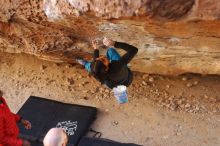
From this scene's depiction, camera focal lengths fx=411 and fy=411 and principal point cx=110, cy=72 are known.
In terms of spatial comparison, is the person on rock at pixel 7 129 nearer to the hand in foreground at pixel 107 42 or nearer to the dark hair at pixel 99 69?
the dark hair at pixel 99 69

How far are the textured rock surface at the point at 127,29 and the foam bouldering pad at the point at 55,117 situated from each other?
2.70 feet

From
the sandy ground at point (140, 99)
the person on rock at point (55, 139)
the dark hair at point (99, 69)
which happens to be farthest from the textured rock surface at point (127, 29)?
the person on rock at point (55, 139)

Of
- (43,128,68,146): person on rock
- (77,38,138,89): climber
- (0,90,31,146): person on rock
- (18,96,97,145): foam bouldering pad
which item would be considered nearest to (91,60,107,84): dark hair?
(77,38,138,89): climber

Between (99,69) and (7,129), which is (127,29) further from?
(7,129)

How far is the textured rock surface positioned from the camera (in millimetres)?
4742

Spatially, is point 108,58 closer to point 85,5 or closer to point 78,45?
point 85,5

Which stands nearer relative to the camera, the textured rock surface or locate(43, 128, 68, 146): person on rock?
locate(43, 128, 68, 146): person on rock

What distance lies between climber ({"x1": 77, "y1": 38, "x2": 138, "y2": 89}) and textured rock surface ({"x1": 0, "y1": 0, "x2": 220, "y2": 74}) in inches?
13.5

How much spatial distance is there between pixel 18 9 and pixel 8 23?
1.88 ft

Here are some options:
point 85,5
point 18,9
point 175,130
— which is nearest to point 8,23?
point 18,9

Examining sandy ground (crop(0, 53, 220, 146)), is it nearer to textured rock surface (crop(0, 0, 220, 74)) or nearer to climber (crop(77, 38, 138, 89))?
textured rock surface (crop(0, 0, 220, 74))

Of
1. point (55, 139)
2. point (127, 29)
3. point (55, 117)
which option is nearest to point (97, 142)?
point (55, 117)

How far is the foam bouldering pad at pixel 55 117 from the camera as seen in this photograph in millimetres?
6449

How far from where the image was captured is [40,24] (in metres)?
6.16
